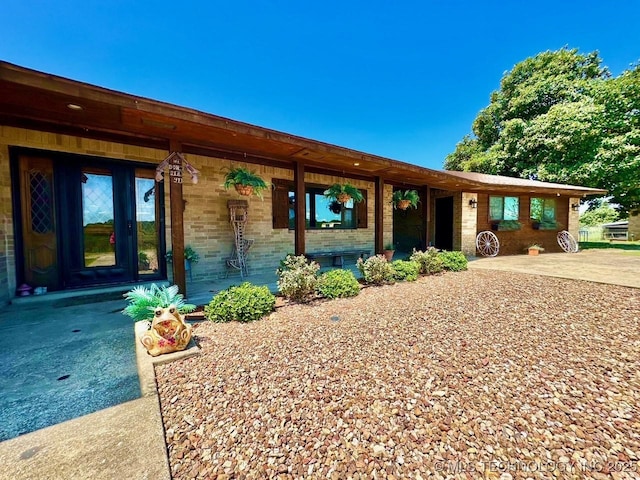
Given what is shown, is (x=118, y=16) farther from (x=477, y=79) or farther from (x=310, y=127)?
(x=477, y=79)

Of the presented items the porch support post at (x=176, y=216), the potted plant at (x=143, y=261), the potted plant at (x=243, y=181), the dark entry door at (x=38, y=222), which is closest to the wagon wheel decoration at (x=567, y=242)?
the potted plant at (x=243, y=181)

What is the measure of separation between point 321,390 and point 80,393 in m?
1.71

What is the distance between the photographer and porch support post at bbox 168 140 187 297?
11.8 ft

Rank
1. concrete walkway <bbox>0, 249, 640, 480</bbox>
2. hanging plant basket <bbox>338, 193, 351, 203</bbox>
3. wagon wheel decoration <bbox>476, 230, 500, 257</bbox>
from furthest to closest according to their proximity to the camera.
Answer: wagon wheel decoration <bbox>476, 230, 500, 257</bbox>
hanging plant basket <bbox>338, 193, 351, 203</bbox>
concrete walkway <bbox>0, 249, 640, 480</bbox>

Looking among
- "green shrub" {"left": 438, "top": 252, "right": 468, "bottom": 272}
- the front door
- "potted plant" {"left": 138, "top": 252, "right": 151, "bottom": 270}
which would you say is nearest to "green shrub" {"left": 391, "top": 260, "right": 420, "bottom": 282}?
"green shrub" {"left": 438, "top": 252, "right": 468, "bottom": 272}

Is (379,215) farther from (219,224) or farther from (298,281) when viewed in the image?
(219,224)

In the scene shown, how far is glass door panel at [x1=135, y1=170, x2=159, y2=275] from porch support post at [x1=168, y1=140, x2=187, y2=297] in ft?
5.16

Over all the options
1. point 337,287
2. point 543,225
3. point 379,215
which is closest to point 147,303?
point 337,287

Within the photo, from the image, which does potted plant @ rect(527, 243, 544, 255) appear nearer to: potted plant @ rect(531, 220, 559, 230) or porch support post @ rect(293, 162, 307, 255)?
potted plant @ rect(531, 220, 559, 230)

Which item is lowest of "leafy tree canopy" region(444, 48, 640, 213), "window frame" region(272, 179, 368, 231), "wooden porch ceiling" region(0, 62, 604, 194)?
"window frame" region(272, 179, 368, 231)

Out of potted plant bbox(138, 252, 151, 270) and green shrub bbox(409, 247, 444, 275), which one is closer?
potted plant bbox(138, 252, 151, 270)

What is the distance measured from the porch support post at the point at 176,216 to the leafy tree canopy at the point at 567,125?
1719 centimetres

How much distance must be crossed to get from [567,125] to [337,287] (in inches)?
621

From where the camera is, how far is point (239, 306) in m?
3.21
